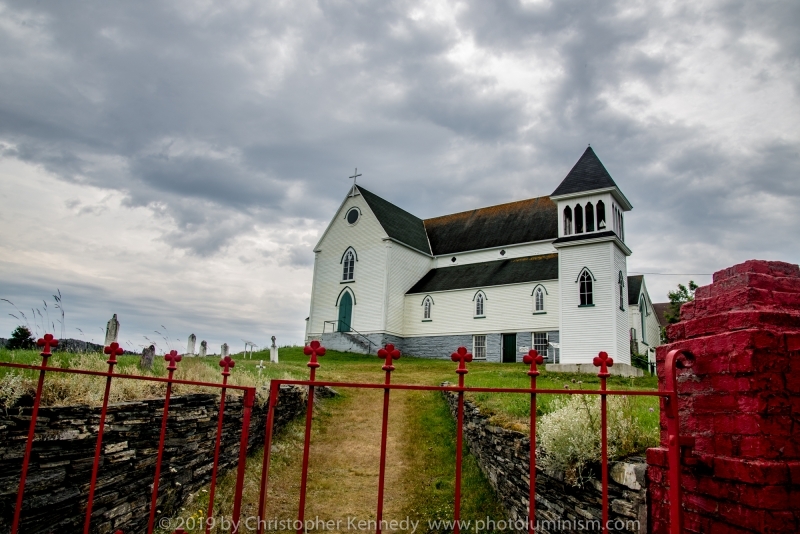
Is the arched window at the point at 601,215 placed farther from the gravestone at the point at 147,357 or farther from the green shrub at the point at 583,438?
the gravestone at the point at 147,357

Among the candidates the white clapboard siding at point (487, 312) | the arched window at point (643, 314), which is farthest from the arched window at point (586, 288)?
the arched window at point (643, 314)

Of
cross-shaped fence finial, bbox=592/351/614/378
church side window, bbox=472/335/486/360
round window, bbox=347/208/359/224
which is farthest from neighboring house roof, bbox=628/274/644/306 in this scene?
cross-shaped fence finial, bbox=592/351/614/378

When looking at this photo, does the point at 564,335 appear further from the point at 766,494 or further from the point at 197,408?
the point at 766,494

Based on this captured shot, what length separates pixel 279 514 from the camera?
8805 mm

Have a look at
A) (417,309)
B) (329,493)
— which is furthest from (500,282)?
(329,493)

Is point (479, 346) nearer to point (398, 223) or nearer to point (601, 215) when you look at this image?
point (601, 215)

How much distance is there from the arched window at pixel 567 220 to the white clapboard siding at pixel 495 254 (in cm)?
567

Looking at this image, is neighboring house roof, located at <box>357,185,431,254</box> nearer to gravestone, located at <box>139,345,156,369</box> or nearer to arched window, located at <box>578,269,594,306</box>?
arched window, located at <box>578,269,594,306</box>

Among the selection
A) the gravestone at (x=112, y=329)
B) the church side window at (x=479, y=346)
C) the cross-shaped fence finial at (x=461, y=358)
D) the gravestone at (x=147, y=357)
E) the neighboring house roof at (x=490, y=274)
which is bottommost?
the gravestone at (x=147, y=357)

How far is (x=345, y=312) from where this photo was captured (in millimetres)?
33312

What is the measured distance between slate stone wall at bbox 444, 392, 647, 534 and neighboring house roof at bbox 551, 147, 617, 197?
55.5ft

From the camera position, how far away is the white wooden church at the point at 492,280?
2383cm

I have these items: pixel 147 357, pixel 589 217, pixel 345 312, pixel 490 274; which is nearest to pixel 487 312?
pixel 490 274

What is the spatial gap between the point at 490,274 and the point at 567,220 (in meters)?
7.07
